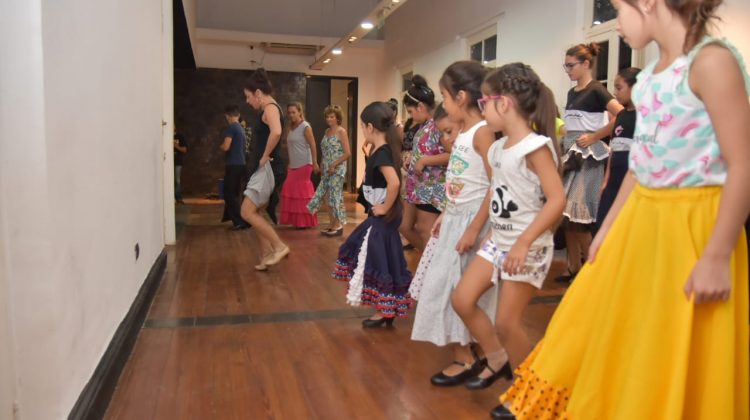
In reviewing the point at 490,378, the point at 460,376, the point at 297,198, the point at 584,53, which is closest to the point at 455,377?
the point at 460,376

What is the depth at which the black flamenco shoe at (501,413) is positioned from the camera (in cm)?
198

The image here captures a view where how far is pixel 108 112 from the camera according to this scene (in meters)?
2.36

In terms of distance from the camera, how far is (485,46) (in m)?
7.60

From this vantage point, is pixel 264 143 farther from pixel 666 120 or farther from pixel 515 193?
pixel 666 120

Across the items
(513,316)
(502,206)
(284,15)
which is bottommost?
(513,316)

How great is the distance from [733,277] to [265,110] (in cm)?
377

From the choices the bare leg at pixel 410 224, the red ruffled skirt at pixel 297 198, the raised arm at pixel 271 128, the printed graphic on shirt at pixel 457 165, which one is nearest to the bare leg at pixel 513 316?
the printed graphic on shirt at pixel 457 165

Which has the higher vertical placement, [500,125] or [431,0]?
[431,0]

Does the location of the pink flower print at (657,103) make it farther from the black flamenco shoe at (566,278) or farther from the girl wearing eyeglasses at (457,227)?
the black flamenco shoe at (566,278)

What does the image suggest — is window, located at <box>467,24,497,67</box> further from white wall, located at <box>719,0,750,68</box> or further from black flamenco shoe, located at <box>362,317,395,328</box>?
black flamenco shoe, located at <box>362,317,395,328</box>

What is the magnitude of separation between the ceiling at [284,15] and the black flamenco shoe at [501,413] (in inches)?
391

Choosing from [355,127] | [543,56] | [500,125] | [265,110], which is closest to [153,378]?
[500,125]

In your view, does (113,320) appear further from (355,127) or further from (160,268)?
(355,127)

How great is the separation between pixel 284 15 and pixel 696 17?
36.1 ft
